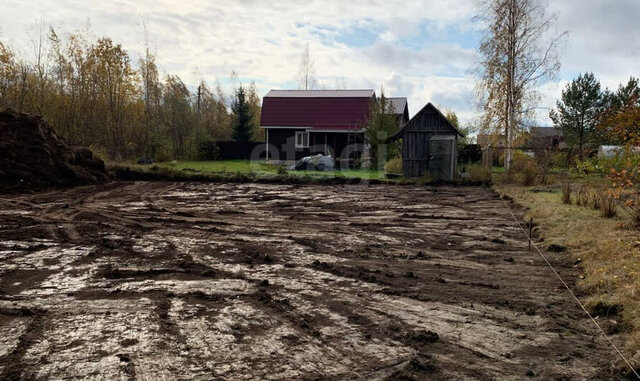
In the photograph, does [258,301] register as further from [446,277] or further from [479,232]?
[479,232]

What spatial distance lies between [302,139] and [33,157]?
→ 20.6m

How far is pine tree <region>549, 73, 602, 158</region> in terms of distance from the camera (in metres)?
36.9

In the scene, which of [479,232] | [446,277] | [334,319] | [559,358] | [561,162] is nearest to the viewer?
[559,358]

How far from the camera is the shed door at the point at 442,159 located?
22.7 m

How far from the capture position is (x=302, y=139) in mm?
36281

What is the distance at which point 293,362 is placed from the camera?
404 centimetres

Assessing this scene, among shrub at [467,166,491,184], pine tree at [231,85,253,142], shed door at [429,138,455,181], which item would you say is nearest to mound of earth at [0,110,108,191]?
shed door at [429,138,455,181]

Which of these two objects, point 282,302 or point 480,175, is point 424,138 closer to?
point 480,175

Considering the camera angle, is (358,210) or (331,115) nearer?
(358,210)

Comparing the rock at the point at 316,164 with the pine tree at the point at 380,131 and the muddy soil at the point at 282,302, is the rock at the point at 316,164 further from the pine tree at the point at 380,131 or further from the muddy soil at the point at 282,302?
the muddy soil at the point at 282,302

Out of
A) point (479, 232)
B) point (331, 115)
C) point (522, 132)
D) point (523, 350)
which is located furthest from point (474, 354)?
point (331, 115)

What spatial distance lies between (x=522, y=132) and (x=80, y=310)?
25.9 m

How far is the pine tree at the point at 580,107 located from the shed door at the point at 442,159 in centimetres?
1862

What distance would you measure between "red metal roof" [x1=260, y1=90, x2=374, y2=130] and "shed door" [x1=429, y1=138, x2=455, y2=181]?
12030mm
